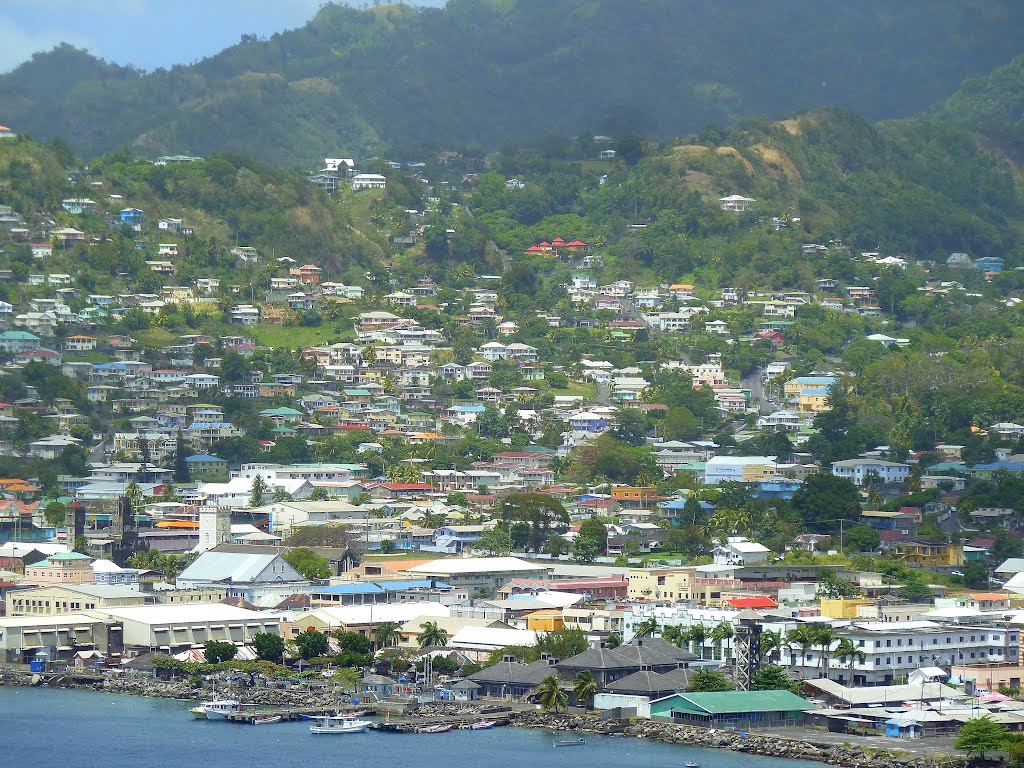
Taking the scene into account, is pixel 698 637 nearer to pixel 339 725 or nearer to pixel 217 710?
pixel 339 725

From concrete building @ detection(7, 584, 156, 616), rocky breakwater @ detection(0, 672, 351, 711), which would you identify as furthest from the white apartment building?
concrete building @ detection(7, 584, 156, 616)

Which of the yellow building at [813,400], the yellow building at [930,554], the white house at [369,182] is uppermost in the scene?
the white house at [369,182]

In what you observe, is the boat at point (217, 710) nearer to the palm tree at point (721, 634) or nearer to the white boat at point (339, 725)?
the white boat at point (339, 725)

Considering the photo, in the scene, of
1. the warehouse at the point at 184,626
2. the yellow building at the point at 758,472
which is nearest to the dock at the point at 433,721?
the warehouse at the point at 184,626

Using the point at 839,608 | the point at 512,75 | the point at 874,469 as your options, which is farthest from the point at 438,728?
the point at 512,75

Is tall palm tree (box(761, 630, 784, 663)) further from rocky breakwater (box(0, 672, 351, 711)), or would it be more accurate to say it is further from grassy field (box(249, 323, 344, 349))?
grassy field (box(249, 323, 344, 349))
